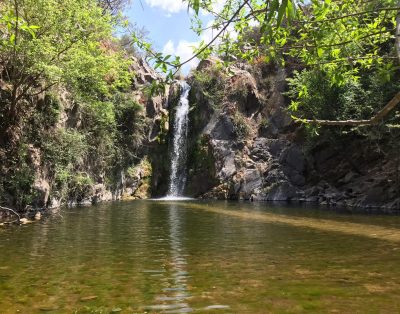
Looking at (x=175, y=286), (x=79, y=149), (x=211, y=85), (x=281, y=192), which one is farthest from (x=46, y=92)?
(x=211, y=85)

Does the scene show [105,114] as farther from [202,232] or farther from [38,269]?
[38,269]

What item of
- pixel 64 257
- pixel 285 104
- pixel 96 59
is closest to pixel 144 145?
pixel 285 104

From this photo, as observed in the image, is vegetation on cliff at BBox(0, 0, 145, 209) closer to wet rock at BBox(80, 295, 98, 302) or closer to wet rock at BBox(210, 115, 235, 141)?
wet rock at BBox(80, 295, 98, 302)

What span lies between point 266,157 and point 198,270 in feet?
82.4

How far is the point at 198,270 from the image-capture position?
22.3 ft

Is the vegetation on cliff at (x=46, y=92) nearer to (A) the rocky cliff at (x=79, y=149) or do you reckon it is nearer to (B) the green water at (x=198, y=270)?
(A) the rocky cliff at (x=79, y=149)

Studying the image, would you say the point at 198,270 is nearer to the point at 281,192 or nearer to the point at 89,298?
the point at 89,298

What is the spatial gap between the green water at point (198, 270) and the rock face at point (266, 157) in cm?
1304

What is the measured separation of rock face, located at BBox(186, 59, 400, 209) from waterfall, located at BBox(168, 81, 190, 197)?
2.36 feet

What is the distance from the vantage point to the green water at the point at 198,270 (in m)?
5.00

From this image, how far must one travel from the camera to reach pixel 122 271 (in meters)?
6.77

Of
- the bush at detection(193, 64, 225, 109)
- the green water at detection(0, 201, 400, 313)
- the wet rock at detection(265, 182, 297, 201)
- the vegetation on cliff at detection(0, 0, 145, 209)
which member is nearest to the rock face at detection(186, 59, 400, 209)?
the wet rock at detection(265, 182, 297, 201)

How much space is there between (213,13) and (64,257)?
5.36m

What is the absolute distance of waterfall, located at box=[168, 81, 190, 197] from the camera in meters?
34.2
